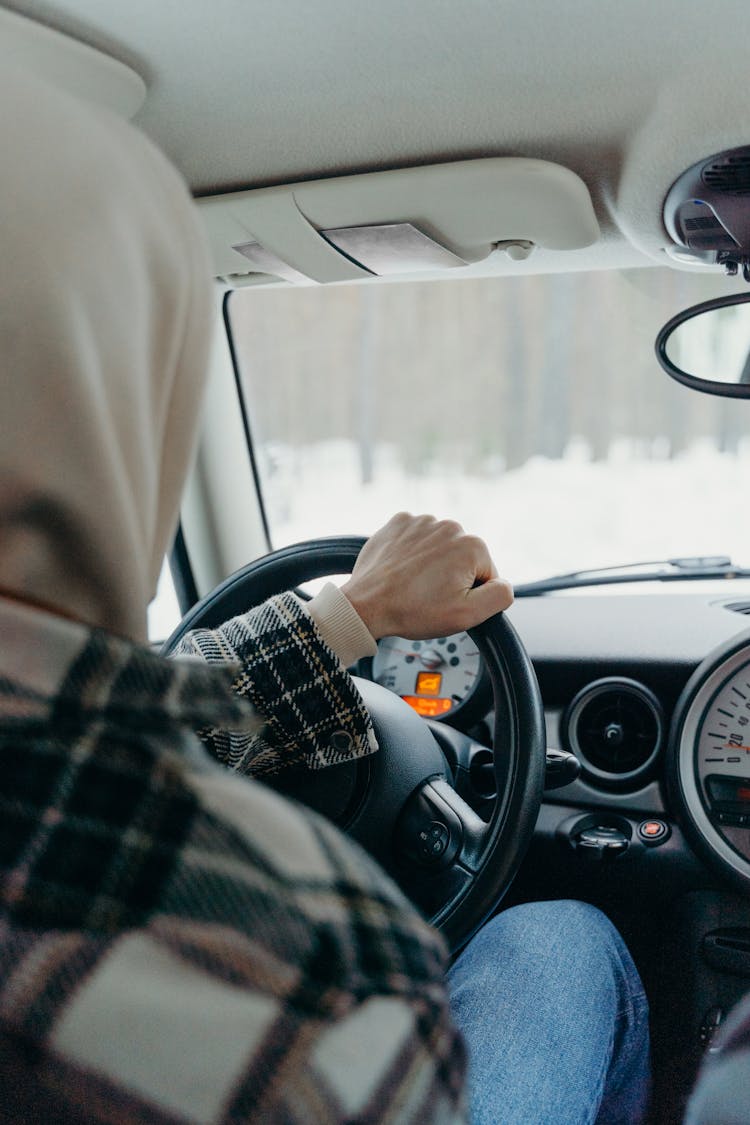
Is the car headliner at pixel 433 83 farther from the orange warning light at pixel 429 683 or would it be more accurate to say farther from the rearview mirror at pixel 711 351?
the orange warning light at pixel 429 683

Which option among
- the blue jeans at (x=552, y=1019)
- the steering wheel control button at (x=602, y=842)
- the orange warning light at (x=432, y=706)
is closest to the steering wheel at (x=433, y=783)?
the blue jeans at (x=552, y=1019)

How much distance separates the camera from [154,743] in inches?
15.6

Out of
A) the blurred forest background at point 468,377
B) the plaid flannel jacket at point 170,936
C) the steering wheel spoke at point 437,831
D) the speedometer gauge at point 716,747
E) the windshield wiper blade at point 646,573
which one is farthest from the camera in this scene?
the blurred forest background at point 468,377

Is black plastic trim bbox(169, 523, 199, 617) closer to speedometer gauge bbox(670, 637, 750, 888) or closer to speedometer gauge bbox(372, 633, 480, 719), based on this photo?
speedometer gauge bbox(372, 633, 480, 719)

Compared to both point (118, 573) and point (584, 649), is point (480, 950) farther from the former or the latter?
point (118, 573)

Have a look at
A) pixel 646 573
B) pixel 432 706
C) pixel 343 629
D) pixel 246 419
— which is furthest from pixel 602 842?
pixel 246 419

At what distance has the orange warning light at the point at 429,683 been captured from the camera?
1.67m

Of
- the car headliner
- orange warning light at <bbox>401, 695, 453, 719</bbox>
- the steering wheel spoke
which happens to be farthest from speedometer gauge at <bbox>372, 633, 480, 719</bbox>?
the car headliner

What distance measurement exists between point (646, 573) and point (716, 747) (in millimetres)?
496

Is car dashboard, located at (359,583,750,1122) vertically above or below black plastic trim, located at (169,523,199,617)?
below

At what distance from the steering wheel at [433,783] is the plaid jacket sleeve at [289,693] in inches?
8.0

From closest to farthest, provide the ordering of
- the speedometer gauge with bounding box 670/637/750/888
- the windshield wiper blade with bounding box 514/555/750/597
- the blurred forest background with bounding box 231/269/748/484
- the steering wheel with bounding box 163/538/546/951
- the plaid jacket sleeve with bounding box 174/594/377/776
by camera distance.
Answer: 1. the plaid jacket sleeve with bounding box 174/594/377/776
2. the steering wheel with bounding box 163/538/546/951
3. the speedometer gauge with bounding box 670/637/750/888
4. the windshield wiper blade with bounding box 514/555/750/597
5. the blurred forest background with bounding box 231/269/748/484

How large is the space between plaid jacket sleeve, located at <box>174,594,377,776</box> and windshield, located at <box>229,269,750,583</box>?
112 cm

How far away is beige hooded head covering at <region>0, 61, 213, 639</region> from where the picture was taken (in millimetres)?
389
